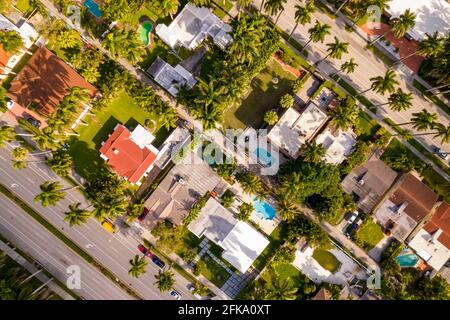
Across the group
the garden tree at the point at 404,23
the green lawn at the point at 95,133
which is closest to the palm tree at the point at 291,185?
the green lawn at the point at 95,133

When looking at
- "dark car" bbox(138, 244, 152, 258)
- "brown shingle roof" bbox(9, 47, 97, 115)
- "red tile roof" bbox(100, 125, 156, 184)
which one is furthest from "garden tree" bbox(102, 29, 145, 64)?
"dark car" bbox(138, 244, 152, 258)

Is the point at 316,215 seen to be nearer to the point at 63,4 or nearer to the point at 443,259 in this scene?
the point at 443,259

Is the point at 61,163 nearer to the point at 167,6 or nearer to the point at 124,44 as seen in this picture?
the point at 124,44

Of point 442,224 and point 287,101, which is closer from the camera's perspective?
point 287,101

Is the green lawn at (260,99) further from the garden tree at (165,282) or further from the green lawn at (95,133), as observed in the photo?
the garden tree at (165,282)

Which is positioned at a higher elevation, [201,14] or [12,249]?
[201,14]

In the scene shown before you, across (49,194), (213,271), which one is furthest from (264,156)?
(49,194)

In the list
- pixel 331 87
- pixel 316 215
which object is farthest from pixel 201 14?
pixel 316 215

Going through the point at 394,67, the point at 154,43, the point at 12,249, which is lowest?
the point at 12,249

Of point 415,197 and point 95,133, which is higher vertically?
point 415,197
